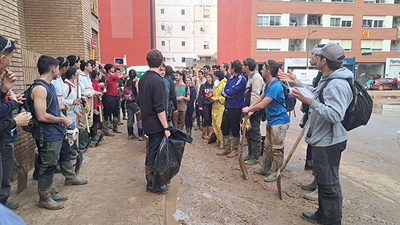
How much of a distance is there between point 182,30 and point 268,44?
2205 cm

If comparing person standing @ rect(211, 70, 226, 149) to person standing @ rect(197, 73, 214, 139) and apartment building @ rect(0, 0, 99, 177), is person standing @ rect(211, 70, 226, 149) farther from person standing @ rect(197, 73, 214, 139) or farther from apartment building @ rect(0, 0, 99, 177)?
apartment building @ rect(0, 0, 99, 177)

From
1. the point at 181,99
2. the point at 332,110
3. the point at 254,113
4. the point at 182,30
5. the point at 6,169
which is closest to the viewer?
the point at 332,110

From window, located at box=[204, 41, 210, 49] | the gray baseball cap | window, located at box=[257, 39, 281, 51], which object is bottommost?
the gray baseball cap

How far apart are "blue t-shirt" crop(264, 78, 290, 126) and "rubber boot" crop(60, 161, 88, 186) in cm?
324

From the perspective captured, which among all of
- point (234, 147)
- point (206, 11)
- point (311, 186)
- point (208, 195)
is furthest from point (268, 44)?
point (208, 195)

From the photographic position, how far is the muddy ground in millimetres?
3486

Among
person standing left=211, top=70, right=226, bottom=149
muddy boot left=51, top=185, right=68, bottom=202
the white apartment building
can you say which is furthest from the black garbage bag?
the white apartment building

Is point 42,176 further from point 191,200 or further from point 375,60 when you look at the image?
point 375,60

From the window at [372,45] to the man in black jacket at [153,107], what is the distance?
44.4 meters

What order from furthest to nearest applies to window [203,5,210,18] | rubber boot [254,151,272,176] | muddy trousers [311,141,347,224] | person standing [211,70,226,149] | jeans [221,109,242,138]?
1. window [203,5,210,18]
2. person standing [211,70,226,149]
3. jeans [221,109,242,138]
4. rubber boot [254,151,272,176]
5. muddy trousers [311,141,347,224]

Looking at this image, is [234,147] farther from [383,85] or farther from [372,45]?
[372,45]

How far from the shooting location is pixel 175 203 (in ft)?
13.0

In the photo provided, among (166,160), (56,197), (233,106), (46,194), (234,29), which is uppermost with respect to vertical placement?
(234,29)

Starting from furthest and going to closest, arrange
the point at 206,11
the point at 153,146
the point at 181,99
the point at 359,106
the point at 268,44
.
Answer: the point at 206,11 → the point at 268,44 → the point at 181,99 → the point at 153,146 → the point at 359,106
